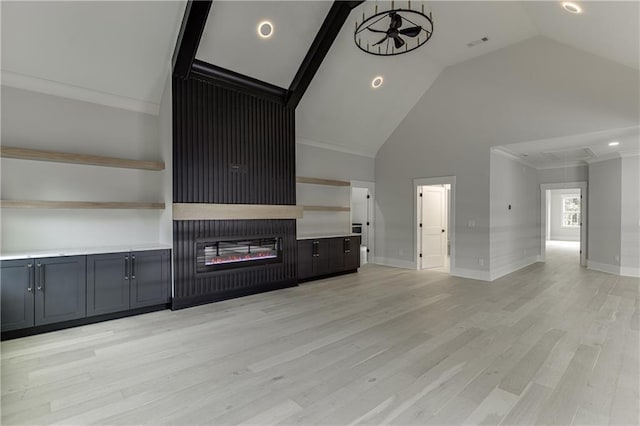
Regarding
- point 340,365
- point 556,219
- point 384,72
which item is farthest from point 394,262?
point 556,219

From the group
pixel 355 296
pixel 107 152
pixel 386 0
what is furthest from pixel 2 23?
pixel 355 296

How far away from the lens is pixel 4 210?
387 cm

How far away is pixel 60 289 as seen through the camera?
3691 mm

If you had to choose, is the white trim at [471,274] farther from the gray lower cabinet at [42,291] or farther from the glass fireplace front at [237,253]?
the gray lower cabinet at [42,291]

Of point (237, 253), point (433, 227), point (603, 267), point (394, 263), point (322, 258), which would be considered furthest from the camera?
point (394, 263)

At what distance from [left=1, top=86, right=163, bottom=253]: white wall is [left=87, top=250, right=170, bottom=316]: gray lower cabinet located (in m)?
0.75

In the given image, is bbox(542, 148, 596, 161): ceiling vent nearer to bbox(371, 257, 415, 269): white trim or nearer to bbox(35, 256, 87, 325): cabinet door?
bbox(371, 257, 415, 269): white trim

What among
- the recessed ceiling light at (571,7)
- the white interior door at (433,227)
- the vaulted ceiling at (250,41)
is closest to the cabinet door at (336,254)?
the white interior door at (433,227)

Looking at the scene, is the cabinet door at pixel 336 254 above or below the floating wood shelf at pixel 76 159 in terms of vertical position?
below

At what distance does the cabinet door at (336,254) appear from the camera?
6.66m

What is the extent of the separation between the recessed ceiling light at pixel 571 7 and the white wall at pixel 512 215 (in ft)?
9.79

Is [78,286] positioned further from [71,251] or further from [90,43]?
[90,43]

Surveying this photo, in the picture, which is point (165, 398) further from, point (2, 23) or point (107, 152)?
point (2, 23)

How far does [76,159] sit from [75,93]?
993 millimetres
